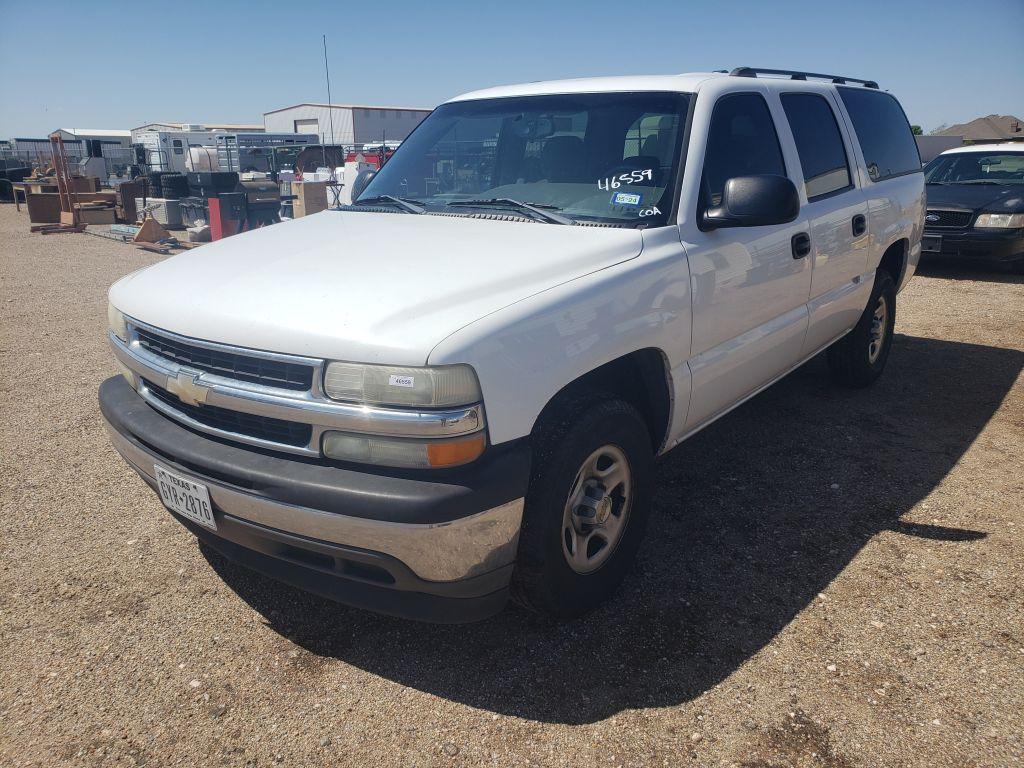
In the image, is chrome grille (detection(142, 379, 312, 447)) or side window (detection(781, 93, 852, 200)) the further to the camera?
side window (detection(781, 93, 852, 200))

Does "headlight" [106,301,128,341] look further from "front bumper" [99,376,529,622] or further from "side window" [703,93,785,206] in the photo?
"side window" [703,93,785,206]

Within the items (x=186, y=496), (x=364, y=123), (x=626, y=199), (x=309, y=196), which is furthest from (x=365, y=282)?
(x=364, y=123)

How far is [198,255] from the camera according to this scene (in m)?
3.15

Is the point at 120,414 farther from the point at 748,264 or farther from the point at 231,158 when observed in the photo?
the point at 231,158

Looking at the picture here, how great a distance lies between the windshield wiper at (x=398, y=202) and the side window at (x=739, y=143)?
131cm

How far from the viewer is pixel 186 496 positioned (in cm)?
250

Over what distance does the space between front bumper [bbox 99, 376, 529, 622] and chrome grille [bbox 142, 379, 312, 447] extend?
2.2 inches

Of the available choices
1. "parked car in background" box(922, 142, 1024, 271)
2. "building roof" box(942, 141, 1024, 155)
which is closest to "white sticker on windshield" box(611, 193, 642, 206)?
"parked car in background" box(922, 142, 1024, 271)

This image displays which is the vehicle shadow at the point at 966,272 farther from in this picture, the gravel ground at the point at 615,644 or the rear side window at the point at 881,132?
the gravel ground at the point at 615,644

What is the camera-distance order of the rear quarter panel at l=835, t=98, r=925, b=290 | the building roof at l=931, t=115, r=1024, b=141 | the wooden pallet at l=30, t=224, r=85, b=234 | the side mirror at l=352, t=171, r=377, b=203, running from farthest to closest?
the building roof at l=931, t=115, r=1024, b=141 < the wooden pallet at l=30, t=224, r=85, b=234 < the rear quarter panel at l=835, t=98, r=925, b=290 < the side mirror at l=352, t=171, r=377, b=203

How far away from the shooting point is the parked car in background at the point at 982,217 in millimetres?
9508

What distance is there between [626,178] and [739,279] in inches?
26.5

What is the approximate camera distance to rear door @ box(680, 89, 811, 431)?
3094 mm

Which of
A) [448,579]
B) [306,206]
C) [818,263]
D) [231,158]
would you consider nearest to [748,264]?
[818,263]
